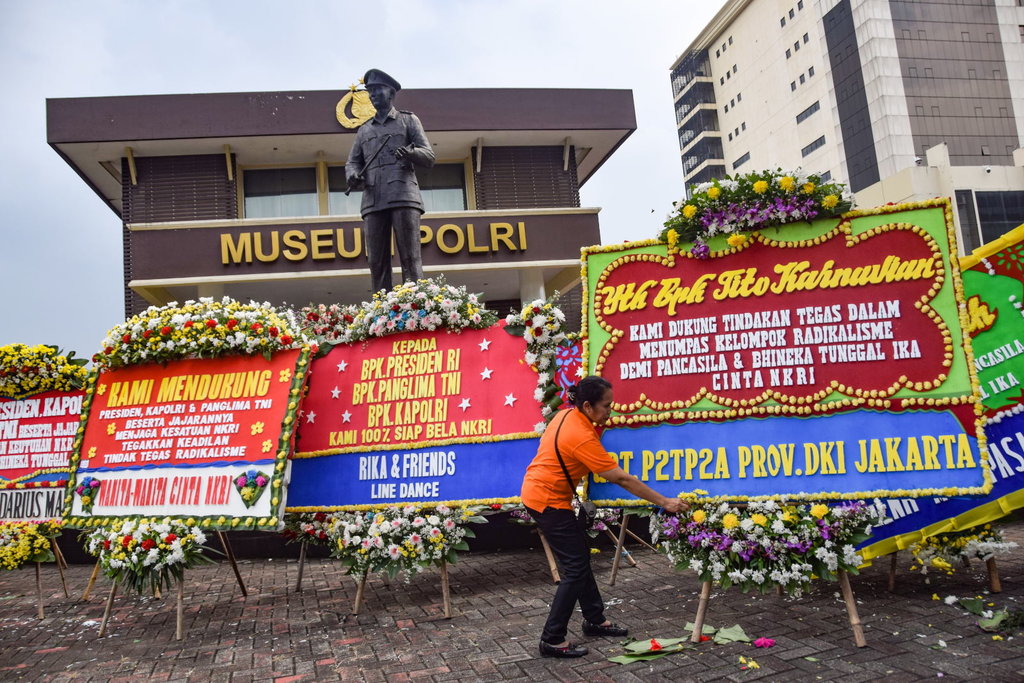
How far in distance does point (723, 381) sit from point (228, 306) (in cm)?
439

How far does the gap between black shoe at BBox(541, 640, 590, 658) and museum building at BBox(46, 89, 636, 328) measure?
13267 mm

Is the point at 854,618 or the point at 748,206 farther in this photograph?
the point at 748,206

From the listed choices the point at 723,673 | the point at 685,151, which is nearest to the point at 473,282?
the point at 723,673

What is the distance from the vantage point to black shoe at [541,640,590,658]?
168 inches

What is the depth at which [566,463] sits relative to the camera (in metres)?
4.51

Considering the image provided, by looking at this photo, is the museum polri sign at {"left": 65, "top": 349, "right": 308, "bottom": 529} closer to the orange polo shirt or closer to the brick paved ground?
the brick paved ground

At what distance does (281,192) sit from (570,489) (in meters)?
16.2

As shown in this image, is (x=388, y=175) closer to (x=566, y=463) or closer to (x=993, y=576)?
(x=566, y=463)

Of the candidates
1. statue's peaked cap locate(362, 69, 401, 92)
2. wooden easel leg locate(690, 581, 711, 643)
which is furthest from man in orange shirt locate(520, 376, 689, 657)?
statue's peaked cap locate(362, 69, 401, 92)

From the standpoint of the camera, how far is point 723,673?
388 cm

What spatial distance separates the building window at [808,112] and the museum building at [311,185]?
54.4m

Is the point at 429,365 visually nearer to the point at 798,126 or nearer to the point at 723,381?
the point at 723,381

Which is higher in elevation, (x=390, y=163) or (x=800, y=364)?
(x=390, y=163)

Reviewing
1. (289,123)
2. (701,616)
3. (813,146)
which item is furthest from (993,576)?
(813,146)
